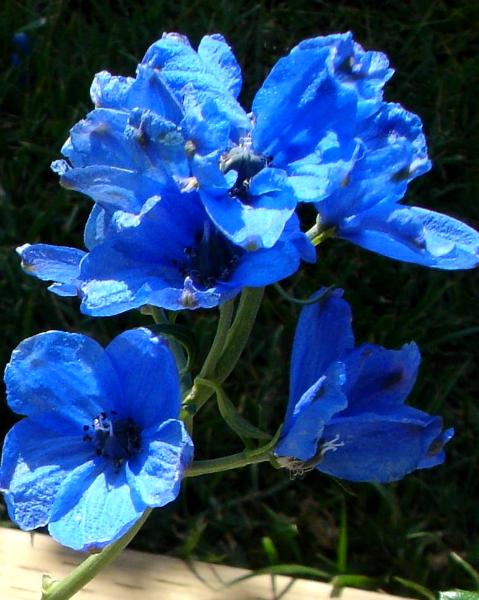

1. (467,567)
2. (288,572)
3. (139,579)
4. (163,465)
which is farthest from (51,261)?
(467,567)

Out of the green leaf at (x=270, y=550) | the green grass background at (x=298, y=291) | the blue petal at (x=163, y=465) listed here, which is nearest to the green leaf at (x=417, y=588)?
the green grass background at (x=298, y=291)

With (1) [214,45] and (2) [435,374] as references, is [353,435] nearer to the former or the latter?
(1) [214,45]

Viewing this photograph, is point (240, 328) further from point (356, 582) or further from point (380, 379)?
point (356, 582)

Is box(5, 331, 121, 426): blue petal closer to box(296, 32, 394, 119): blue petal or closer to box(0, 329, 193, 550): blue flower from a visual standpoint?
box(0, 329, 193, 550): blue flower

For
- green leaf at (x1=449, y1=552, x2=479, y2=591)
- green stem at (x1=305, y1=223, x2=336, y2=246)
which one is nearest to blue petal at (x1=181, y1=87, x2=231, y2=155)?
green stem at (x1=305, y1=223, x2=336, y2=246)

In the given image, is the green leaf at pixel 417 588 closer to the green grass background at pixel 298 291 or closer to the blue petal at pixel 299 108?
the green grass background at pixel 298 291

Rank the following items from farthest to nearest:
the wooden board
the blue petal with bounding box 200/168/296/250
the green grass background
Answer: the green grass background
the wooden board
the blue petal with bounding box 200/168/296/250
